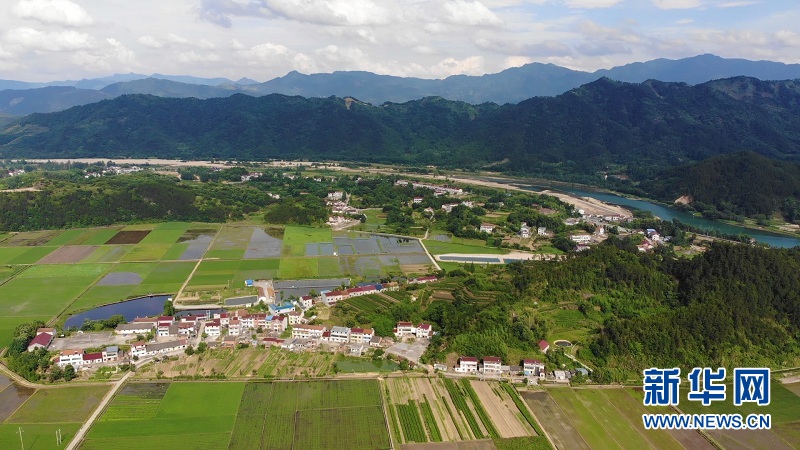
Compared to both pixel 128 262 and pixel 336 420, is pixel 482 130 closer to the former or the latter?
pixel 128 262

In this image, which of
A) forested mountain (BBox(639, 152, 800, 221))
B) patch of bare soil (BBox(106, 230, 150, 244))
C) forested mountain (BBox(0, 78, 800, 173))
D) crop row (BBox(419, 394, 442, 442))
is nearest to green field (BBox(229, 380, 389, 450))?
crop row (BBox(419, 394, 442, 442))

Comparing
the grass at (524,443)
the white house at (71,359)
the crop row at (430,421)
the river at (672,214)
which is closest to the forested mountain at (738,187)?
the river at (672,214)

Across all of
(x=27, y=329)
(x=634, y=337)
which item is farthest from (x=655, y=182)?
(x=27, y=329)

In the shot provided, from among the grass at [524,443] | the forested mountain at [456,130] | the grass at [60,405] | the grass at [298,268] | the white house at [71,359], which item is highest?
the forested mountain at [456,130]

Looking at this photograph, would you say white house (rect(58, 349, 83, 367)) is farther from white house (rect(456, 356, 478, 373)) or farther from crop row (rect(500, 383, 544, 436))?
crop row (rect(500, 383, 544, 436))

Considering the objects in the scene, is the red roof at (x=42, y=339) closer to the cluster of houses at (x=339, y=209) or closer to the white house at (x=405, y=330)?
the white house at (x=405, y=330)
